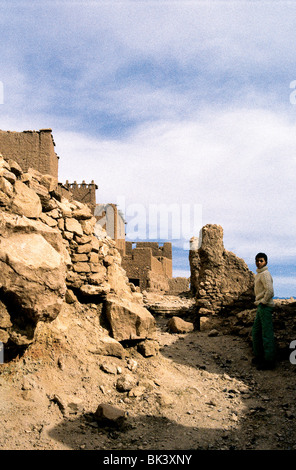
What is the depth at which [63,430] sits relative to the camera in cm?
342

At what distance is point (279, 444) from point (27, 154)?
9.89 metres

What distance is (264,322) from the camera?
5957 mm

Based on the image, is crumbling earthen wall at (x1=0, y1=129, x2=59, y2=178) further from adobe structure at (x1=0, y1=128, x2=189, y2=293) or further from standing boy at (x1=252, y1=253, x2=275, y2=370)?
standing boy at (x1=252, y1=253, x2=275, y2=370)

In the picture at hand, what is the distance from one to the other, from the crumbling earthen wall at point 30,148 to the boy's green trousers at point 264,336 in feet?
25.4

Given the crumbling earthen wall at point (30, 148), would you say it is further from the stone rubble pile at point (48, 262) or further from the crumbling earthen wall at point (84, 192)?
A: the crumbling earthen wall at point (84, 192)

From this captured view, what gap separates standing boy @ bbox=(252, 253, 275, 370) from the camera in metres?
5.88

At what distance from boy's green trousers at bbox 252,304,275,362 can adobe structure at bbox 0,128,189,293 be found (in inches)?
250

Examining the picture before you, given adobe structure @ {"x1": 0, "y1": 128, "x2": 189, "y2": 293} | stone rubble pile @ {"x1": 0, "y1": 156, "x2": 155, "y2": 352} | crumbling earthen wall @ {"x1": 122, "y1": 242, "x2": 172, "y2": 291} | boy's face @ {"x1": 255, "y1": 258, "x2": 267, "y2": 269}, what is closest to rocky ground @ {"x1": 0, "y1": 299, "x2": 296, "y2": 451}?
stone rubble pile @ {"x1": 0, "y1": 156, "x2": 155, "y2": 352}

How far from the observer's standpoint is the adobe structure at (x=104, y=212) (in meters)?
10.8

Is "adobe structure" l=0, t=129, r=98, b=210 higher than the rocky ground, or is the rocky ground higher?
"adobe structure" l=0, t=129, r=98, b=210

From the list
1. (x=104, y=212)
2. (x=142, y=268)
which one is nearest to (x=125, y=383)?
(x=142, y=268)

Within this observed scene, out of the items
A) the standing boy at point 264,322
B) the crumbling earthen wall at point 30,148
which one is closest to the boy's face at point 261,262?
the standing boy at point 264,322
